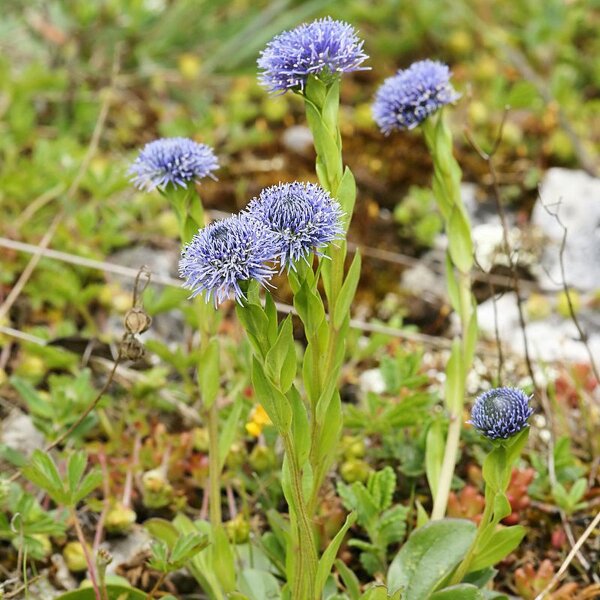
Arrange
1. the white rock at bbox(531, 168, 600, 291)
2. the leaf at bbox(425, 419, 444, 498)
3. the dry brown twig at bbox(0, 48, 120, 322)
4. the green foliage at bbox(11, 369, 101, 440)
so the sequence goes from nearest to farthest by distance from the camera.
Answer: the leaf at bbox(425, 419, 444, 498), the green foliage at bbox(11, 369, 101, 440), the dry brown twig at bbox(0, 48, 120, 322), the white rock at bbox(531, 168, 600, 291)

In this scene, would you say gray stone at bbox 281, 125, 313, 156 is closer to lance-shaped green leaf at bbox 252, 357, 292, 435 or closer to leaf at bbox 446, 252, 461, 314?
leaf at bbox 446, 252, 461, 314

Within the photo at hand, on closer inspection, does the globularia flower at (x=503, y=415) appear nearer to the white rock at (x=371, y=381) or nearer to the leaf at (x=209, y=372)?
the leaf at (x=209, y=372)

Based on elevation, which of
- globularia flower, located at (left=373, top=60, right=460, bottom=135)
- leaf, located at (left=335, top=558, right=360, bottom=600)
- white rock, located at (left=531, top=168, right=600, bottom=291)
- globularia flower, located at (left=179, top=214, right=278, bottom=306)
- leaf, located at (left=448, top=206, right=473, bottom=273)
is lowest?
leaf, located at (left=335, top=558, right=360, bottom=600)

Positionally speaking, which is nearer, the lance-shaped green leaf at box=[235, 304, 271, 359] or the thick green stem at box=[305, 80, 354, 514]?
the lance-shaped green leaf at box=[235, 304, 271, 359]

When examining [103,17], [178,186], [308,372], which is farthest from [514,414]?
[103,17]

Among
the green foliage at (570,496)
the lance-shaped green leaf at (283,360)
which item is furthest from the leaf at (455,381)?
the lance-shaped green leaf at (283,360)

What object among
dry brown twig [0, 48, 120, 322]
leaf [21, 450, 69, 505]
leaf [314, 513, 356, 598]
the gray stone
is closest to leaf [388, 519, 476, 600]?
leaf [314, 513, 356, 598]

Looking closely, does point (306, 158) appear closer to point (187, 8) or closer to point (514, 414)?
point (187, 8)
